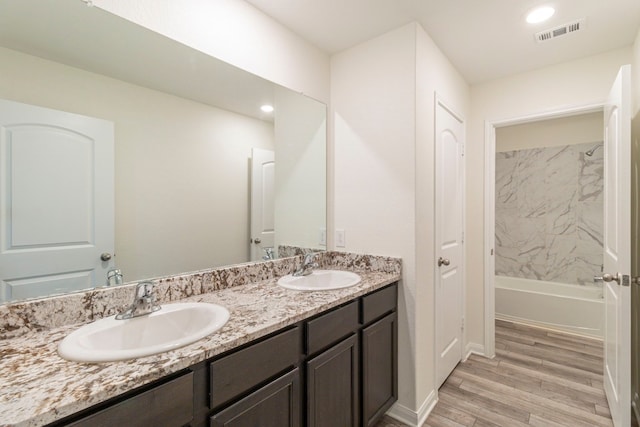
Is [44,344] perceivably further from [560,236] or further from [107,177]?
[560,236]

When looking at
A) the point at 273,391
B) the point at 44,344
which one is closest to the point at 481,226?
the point at 273,391

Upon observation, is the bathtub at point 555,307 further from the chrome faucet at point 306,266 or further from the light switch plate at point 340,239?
the chrome faucet at point 306,266

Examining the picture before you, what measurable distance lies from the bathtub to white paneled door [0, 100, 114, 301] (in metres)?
3.85

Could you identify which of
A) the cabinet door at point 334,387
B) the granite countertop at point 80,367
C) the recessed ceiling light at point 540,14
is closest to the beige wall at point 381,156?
the cabinet door at point 334,387

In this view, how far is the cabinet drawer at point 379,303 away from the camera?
1.63 metres

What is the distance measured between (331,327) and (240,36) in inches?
62.0

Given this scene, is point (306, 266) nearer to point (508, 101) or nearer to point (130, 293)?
point (130, 293)

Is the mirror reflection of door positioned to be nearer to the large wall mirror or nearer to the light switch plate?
the large wall mirror

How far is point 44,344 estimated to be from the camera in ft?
3.10

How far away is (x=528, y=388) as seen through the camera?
7.21 feet

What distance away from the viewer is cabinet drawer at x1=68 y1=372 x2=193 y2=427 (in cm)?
71

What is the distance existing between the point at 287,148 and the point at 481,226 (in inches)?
72.5

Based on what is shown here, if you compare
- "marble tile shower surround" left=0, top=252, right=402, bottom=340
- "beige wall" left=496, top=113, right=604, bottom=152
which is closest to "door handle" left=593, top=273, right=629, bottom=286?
"marble tile shower surround" left=0, top=252, right=402, bottom=340

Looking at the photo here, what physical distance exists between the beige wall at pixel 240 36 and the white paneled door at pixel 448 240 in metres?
0.93
